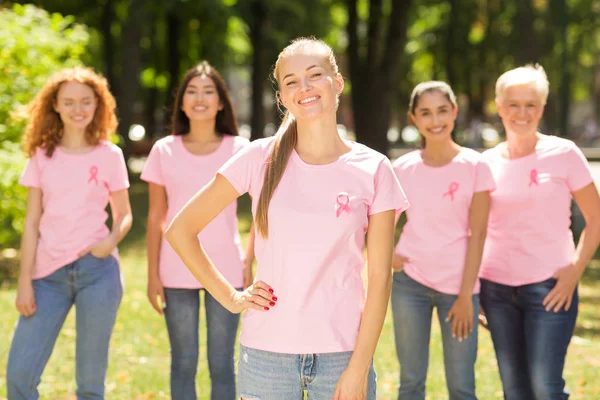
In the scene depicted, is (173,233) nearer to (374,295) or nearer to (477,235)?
(374,295)

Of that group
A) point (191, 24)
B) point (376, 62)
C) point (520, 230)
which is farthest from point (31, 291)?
point (191, 24)

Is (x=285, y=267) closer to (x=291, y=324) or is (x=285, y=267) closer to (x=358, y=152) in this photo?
(x=291, y=324)

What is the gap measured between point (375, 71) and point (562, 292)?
20.0m

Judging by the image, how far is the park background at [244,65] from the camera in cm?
828

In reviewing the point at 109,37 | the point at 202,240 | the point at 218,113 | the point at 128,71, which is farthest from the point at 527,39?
the point at 202,240

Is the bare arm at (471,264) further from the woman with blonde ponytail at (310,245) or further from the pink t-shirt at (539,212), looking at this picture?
the woman with blonde ponytail at (310,245)

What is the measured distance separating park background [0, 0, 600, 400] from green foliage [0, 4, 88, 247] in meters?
0.02

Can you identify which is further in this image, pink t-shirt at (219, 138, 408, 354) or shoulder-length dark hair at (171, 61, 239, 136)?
shoulder-length dark hair at (171, 61, 239, 136)

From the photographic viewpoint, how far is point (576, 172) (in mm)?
4961

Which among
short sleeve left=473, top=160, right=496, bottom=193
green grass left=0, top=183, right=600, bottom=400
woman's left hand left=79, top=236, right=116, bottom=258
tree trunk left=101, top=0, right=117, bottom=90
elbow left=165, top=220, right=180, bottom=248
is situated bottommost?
green grass left=0, top=183, right=600, bottom=400

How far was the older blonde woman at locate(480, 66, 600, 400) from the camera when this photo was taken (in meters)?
4.88

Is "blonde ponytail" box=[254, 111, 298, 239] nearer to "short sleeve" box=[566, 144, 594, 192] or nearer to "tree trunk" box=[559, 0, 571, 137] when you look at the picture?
"short sleeve" box=[566, 144, 594, 192]

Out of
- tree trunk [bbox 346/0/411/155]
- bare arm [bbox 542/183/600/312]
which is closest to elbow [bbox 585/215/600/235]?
bare arm [bbox 542/183/600/312]

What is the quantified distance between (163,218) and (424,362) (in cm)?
171
